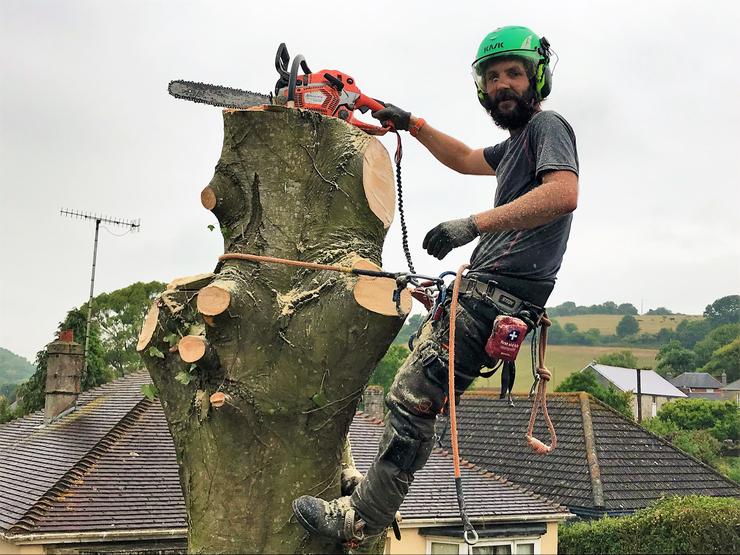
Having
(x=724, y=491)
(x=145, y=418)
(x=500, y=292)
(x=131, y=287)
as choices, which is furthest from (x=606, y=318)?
(x=500, y=292)

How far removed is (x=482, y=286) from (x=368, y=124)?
3.95 ft

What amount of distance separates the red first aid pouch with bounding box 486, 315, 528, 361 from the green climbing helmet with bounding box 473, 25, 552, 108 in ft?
3.43

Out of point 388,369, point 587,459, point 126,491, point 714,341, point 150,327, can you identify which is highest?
point 714,341

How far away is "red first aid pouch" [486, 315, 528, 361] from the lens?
303cm

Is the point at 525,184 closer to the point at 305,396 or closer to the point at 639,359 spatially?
the point at 305,396

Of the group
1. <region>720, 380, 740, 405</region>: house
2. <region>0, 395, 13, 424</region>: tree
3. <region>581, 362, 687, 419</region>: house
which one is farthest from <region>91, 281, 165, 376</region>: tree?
<region>720, 380, 740, 405</region>: house

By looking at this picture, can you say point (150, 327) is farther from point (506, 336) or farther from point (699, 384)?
point (699, 384)

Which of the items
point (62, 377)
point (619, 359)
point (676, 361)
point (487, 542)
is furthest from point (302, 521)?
point (676, 361)

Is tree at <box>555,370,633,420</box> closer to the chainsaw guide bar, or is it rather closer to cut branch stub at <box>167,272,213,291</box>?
the chainsaw guide bar

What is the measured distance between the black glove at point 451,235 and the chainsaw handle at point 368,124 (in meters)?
1.01

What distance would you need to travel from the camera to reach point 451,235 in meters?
3.01

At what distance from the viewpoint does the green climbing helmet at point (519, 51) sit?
3.21 meters

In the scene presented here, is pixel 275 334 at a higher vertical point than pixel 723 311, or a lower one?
lower

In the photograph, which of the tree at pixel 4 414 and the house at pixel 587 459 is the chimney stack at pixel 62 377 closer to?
the house at pixel 587 459
